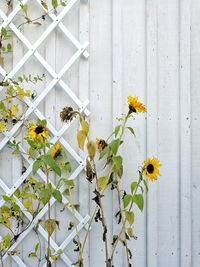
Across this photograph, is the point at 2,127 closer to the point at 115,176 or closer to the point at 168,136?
the point at 115,176

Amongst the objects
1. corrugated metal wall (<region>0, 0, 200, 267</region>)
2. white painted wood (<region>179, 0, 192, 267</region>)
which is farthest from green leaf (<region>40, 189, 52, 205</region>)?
white painted wood (<region>179, 0, 192, 267</region>)

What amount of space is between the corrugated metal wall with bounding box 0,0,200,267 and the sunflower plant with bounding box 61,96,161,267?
37 mm

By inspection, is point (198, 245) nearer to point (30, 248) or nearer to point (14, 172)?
point (30, 248)

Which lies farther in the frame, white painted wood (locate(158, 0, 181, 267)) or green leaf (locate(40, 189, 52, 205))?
white painted wood (locate(158, 0, 181, 267))

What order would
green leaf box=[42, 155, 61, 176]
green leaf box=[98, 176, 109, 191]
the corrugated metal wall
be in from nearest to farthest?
green leaf box=[42, 155, 61, 176]
green leaf box=[98, 176, 109, 191]
the corrugated metal wall

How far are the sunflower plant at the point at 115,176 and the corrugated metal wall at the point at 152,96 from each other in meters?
0.04

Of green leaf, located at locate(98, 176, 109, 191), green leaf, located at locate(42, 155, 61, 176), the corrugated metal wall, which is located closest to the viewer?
green leaf, located at locate(42, 155, 61, 176)

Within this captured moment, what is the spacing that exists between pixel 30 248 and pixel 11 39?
0.93m

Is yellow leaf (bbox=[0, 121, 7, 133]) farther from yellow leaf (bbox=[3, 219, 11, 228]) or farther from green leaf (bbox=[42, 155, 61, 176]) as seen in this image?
yellow leaf (bbox=[3, 219, 11, 228])

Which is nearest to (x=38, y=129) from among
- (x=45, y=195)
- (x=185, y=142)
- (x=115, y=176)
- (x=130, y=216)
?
(x=45, y=195)

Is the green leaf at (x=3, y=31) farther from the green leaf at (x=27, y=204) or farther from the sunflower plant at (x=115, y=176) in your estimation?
the green leaf at (x=27, y=204)

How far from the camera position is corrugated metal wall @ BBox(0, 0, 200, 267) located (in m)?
2.08

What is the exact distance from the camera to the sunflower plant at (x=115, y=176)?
1884mm

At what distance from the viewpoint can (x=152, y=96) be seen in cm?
210
